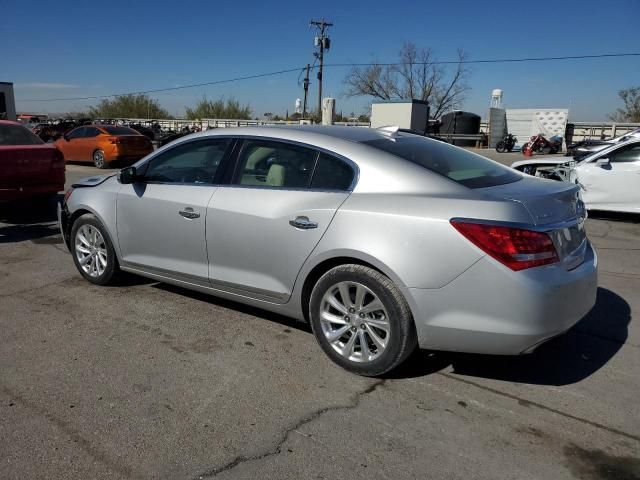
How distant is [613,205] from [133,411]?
29.1ft

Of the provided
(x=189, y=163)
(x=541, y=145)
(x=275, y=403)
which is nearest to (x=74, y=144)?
(x=189, y=163)

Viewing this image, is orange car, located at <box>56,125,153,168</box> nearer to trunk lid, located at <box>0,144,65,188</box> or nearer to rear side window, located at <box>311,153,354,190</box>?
trunk lid, located at <box>0,144,65,188</box>

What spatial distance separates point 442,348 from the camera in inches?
124

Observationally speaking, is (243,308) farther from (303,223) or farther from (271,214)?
(303,223)

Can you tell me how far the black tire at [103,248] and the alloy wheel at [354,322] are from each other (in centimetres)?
239

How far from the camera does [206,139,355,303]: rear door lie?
11.6 ft

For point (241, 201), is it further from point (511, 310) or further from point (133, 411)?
point (511, 310)

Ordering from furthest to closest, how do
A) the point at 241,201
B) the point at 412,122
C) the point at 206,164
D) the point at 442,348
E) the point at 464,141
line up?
the point at 464,141, the point at 412,122, the point at 206,164, the point at 241,201, the point at 442,348

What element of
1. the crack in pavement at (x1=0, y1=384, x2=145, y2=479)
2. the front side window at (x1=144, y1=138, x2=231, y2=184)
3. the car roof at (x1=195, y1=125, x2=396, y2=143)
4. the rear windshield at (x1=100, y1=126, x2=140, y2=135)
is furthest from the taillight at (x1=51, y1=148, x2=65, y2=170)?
the rear windshield at (x1=100, y1=126, x2=140, y2=135)

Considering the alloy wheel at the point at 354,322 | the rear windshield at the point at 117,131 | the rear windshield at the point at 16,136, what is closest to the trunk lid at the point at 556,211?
the alloy wheel at the point at 354,322

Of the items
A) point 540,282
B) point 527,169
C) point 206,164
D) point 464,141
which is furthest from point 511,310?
point 464,141

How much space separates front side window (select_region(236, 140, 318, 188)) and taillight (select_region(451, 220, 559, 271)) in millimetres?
1248

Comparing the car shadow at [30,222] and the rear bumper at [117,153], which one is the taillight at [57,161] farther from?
the rear bumper at [117,153]

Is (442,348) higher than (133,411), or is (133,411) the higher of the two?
(442,348)
